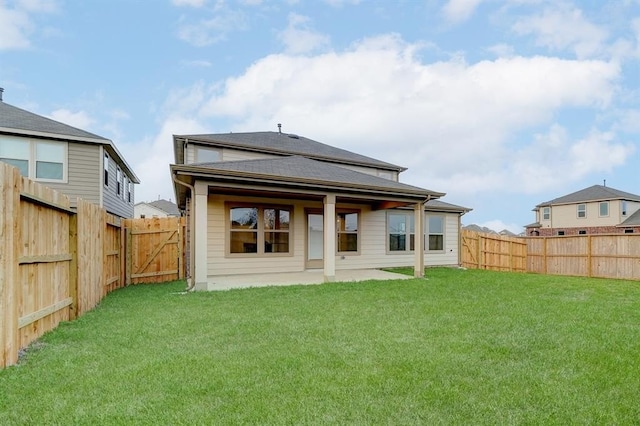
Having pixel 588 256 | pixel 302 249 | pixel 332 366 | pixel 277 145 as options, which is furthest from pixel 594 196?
pixel 332 366

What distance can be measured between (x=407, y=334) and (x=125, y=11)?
37.5ft

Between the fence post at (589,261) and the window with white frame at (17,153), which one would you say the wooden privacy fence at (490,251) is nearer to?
the fence post at (589,261)

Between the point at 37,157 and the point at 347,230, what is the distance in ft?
34.7

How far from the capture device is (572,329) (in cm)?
507

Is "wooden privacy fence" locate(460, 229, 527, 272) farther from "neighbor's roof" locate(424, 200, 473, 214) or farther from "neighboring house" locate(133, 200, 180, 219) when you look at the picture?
"neighboring house" locate(133, 200, 180, 219)

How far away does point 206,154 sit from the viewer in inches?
564

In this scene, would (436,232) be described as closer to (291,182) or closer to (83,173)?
(291,182)

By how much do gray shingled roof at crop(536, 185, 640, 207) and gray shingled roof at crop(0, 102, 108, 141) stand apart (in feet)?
113

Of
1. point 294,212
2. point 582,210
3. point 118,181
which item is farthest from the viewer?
point 582,210

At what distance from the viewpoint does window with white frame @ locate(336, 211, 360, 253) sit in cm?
1334

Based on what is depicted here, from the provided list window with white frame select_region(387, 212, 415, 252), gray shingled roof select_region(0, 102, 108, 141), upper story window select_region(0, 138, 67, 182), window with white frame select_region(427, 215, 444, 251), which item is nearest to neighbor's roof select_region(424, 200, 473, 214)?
window with white frame select_region(427, 215, 444, 251)

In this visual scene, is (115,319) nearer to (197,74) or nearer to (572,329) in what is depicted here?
(572,329)

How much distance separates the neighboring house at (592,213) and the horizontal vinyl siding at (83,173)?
106 feet

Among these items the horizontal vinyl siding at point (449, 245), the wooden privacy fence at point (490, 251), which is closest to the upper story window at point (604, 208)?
the wooden privacy fence at point (490, 251)
